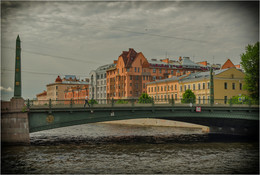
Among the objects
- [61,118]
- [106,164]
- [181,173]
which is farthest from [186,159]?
[61,118]

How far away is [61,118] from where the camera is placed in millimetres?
29703

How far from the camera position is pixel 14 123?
27594 mm

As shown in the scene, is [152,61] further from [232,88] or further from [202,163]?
[202,163]

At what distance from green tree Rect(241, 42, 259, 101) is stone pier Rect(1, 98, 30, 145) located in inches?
1308

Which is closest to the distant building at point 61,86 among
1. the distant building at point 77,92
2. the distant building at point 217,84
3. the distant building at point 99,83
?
the distant building at point 77,92

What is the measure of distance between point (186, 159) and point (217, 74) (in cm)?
4691

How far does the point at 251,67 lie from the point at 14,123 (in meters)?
36.8

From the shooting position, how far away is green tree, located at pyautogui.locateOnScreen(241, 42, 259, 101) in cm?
4834

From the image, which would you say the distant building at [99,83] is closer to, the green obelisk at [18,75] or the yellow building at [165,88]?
the yellow building at [165,88]

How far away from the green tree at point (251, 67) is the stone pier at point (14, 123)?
1308 inches

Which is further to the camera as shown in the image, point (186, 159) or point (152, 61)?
point (152, 61)

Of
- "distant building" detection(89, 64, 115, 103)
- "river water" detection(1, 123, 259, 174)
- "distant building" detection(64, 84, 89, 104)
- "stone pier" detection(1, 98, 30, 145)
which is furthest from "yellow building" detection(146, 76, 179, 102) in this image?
"stone pier" detection(1, 98, 30, 145)

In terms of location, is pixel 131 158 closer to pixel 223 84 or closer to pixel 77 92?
pixel 223 84

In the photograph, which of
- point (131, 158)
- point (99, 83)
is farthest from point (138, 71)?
point (131, 158)
